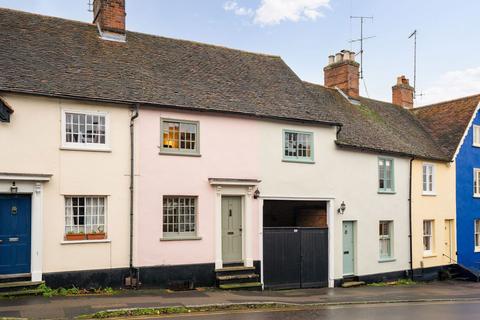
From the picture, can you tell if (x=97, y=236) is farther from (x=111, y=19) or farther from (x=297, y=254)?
(x=111, y=19)

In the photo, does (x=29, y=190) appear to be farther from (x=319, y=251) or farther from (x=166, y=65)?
(x=319, y=251)

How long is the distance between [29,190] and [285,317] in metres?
7.96

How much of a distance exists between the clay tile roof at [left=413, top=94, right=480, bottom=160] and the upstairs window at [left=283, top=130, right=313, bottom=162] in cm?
1074

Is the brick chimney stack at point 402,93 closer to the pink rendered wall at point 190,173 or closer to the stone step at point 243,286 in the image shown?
the pink rendered wall at point 190,173

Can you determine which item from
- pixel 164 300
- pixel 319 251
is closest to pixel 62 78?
pixel 164 300

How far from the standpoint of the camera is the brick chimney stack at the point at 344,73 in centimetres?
2822

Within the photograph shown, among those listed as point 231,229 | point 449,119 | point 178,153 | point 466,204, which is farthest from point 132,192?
point 449,119

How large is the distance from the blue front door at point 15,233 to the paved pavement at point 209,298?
3.91ft

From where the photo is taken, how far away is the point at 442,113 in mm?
31297

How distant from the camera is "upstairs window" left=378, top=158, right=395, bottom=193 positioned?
78.3ft

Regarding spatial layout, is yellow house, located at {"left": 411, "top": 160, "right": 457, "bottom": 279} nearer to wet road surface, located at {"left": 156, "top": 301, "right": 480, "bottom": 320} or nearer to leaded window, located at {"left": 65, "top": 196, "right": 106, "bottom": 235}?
wet road surface, located at {"left": 156, "top": 301, "right": 480, "bottom": 320}

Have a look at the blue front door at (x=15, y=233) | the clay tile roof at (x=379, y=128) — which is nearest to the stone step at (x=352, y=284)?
the clay tile roof at (x=379, y=128)

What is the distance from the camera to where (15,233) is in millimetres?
14992

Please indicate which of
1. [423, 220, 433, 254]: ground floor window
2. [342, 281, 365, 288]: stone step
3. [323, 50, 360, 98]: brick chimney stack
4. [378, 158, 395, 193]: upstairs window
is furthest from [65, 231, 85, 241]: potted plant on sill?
[423, 220, 433, 254]: ground floor window
